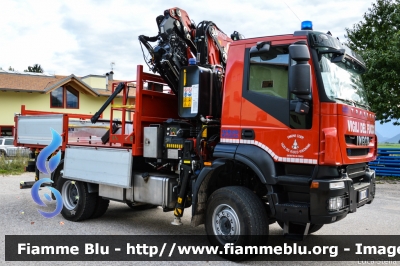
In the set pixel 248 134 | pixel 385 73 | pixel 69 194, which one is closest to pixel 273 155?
pixel 248 134

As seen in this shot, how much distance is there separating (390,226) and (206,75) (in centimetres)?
458

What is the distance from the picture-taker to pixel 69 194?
26.2ft

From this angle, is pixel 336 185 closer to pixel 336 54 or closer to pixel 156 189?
pixel 336 54

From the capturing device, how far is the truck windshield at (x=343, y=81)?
4941 millimetres

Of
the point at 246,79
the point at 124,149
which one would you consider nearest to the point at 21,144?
the point at 124,149

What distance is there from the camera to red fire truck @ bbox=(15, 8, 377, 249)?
4.80 m

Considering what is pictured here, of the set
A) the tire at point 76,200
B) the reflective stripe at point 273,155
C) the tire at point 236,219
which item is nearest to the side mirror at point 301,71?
the reflective stripe at point 273,155

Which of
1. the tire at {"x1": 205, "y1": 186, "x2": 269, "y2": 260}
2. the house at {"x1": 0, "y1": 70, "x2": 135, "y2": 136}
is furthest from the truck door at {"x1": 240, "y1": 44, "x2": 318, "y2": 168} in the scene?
the house at {"x1": 0, "y1": 70, "x2": 135, "y2": 136}

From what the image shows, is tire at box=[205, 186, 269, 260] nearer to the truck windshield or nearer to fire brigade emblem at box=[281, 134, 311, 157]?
fire brigade emblem at box=[281, 134, 311, 157]

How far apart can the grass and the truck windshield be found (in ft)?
48.9

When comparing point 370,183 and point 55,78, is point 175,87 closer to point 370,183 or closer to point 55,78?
point 370,183

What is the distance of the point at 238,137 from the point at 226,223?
1.16m

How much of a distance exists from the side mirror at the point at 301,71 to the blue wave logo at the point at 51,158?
16.8ft

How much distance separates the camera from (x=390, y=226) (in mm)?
7582
